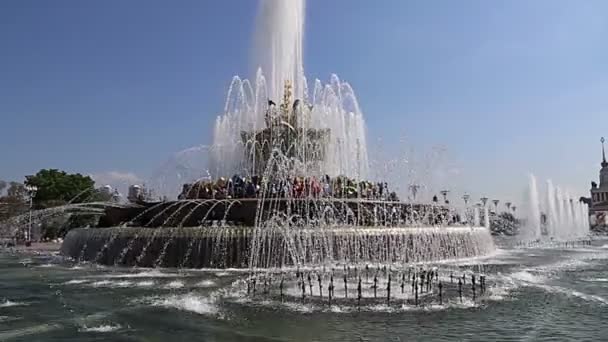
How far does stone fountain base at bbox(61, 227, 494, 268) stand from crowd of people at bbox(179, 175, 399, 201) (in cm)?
547

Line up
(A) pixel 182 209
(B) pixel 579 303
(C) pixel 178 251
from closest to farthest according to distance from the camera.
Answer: (B) pixel 579 303, (C) pixel 178 251, (A) pixel 182 209

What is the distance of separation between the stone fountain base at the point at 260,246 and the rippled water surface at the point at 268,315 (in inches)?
137

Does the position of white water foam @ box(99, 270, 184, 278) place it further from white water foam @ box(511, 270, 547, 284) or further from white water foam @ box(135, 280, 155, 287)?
white water foam @ box(511, 270, 547, 284)

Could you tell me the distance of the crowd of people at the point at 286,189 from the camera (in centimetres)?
2872

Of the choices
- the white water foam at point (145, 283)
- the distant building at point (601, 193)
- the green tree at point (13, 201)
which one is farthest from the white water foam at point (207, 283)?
the distant building at point (601, 193)

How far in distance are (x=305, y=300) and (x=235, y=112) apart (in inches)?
1060

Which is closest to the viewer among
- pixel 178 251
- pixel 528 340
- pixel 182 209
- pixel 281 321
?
pixel 528 340

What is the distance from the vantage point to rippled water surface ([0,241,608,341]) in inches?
420

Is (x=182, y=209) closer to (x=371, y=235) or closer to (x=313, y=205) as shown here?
(x=313, y=205)

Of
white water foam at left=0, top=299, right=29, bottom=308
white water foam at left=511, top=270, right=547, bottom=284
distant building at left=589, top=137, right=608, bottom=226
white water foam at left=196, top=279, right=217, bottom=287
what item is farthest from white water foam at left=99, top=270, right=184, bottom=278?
distant building at left=589, top=137, right=608, bottom=226

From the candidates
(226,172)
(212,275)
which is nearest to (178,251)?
(212,275)

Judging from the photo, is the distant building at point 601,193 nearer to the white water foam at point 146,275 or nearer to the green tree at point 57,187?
the green tree at point 57,187

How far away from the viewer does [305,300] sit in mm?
14328

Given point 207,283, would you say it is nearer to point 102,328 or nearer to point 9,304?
point 9,304
